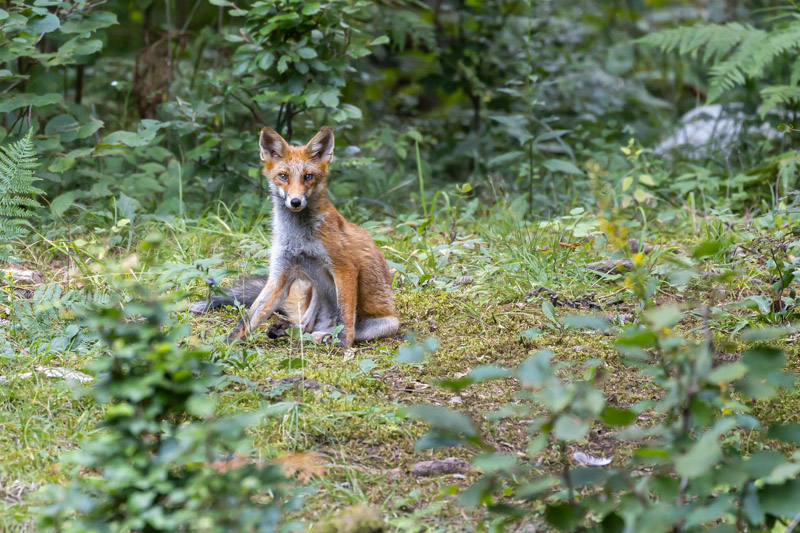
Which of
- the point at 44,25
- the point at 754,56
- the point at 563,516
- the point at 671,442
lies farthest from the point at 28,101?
the point at 754,56

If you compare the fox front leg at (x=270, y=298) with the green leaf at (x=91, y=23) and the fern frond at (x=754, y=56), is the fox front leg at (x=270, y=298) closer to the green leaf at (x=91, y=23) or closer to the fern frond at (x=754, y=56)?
the green leaf at (x=91, y=23)

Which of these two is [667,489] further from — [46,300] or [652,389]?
[46,300]

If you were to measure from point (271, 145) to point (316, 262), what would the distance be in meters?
0.83

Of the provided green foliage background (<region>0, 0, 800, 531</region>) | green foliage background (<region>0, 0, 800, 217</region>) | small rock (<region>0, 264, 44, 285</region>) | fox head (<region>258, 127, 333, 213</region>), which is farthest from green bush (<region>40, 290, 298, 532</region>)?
green foliage background (<region>0, 0, 800, 217</region>)

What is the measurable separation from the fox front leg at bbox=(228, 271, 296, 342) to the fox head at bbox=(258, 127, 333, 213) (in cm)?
45

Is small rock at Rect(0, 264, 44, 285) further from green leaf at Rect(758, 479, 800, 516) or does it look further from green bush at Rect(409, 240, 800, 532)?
green leaf at Rect(758, 479, 800, 516)

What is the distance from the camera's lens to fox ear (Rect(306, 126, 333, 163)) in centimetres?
510

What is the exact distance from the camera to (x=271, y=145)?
512 centimetres

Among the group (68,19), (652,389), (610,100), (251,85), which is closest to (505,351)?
(652,389)

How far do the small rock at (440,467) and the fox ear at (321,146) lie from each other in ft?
8.01

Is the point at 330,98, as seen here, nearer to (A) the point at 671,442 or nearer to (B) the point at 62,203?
(B) the point at 62,203

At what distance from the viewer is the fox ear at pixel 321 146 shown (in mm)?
5103

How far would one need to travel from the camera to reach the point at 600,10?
11.9m

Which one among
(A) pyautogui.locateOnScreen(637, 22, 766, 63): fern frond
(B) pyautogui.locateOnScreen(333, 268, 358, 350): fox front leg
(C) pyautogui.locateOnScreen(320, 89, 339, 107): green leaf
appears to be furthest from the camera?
(A) pyautogui.locateOnScreen(637, 22, 766, 63): fern frond
